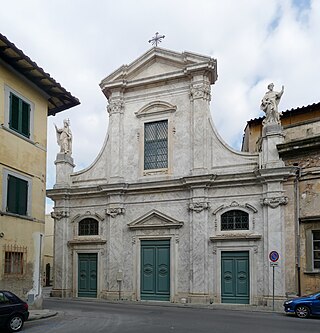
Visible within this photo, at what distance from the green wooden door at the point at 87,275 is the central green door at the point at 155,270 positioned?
289 cm

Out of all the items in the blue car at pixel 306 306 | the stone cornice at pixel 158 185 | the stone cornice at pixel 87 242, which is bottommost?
the blue car at pixel 306 306

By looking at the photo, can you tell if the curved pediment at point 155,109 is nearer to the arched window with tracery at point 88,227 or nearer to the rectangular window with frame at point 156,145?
the rectangular window with frame at point 156,145

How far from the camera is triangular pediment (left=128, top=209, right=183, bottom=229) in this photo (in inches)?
977

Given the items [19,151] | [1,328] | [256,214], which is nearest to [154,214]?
[256,214]

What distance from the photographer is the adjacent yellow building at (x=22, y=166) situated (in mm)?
16656

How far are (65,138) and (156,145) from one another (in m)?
5.71

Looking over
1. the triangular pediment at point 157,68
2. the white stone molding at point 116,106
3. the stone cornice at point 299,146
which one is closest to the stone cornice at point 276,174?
the stone cornice at point 299,146

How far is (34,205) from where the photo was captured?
18609mm

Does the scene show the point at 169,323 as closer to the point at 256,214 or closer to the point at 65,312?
the point at 65,312

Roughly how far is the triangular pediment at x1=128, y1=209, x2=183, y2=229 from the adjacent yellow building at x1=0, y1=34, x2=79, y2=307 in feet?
24.1

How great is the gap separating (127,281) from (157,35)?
46.2 feet

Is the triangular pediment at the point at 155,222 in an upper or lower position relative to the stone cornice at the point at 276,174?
lower

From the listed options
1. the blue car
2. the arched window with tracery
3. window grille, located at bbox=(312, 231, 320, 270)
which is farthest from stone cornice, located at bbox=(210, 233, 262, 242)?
the arched window with tracery

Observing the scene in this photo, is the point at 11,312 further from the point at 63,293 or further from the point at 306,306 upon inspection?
the point at 63,293
